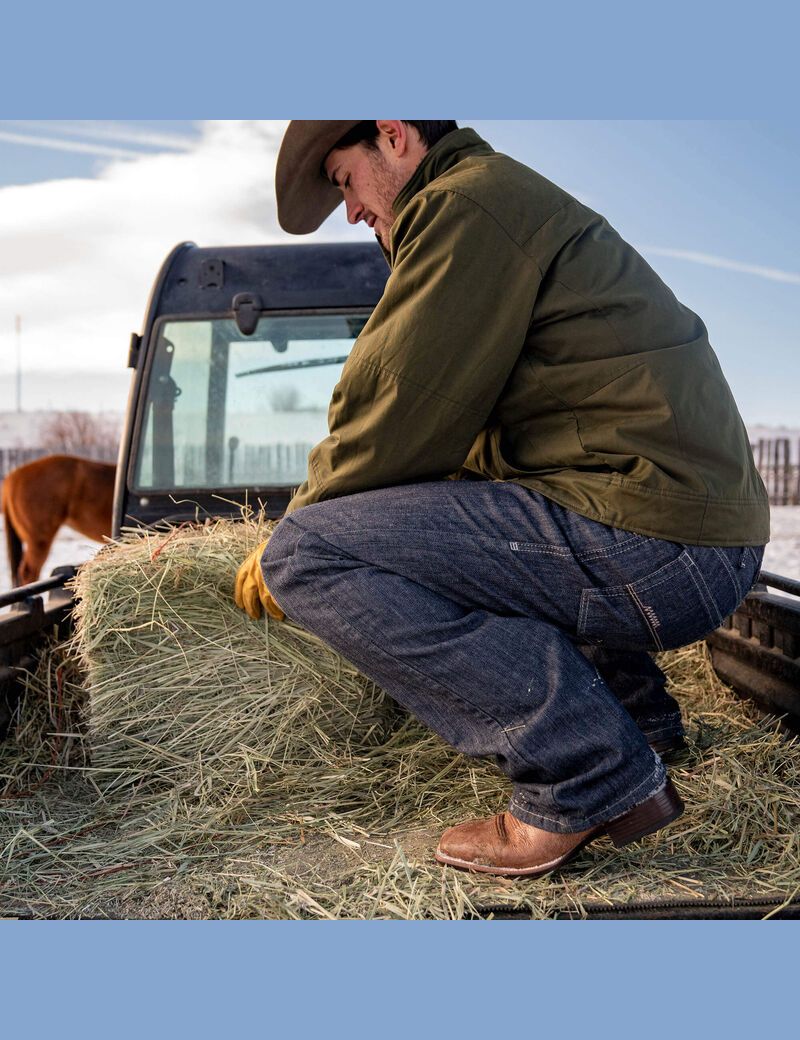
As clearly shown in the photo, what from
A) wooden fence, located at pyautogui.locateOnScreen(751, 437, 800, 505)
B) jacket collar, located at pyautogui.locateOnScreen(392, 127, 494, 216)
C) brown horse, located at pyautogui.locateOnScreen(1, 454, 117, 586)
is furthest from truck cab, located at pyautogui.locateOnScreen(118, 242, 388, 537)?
wooden fence, located at pyautogui.locateOnScreen(751, 437, 800, 505)

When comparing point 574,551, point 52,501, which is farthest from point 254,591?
point 52,501

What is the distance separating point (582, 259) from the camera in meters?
1.97

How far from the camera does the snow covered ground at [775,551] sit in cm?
1037

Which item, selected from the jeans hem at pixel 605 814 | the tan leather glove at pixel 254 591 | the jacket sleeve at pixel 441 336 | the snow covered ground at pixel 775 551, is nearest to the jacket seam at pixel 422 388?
the jacket sleeve at pixel 441 336

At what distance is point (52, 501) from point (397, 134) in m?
6.38

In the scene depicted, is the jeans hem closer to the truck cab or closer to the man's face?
the man's face

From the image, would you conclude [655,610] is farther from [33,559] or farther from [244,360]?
[33,559]

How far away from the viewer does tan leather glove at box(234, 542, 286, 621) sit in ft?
8.20

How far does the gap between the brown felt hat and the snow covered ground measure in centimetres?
675

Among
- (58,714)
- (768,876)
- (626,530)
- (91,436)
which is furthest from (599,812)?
(91,436)

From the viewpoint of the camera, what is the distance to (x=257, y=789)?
2441mm

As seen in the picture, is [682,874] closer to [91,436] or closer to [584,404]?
[584,404]

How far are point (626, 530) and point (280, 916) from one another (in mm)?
1022

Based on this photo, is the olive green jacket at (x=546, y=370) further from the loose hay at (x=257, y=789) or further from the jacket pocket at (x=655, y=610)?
the loose hay at (x=257, y=789)
